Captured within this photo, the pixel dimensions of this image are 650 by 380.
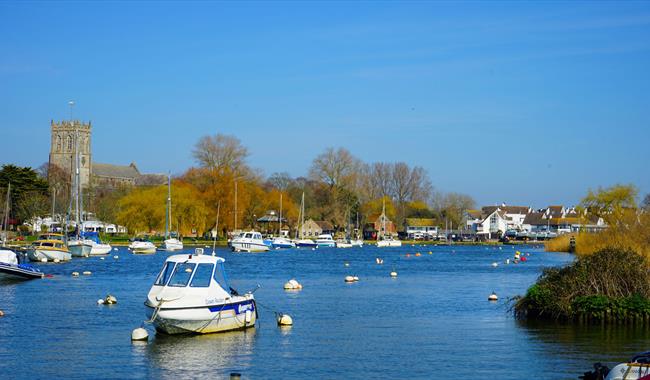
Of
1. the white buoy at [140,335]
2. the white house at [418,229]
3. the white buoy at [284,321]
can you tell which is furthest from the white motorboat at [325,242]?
the white buoy at [140,335]

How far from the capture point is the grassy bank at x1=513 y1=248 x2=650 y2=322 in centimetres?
3503

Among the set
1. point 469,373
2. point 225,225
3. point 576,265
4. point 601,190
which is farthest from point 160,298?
point 225,225

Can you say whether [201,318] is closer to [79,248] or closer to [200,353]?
[200,353]

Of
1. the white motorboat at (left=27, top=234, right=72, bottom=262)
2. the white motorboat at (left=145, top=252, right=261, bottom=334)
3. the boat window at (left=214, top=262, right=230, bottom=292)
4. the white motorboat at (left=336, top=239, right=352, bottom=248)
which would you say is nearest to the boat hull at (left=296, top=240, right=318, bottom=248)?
the white motorboat at (left=336, top=239, right=352, bottom=248)

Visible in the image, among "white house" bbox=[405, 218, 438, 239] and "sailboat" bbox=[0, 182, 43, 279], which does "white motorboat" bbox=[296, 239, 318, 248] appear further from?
"sailboat" bbox=[0, 182, 43, 279]

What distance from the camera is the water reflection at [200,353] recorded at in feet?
86.4

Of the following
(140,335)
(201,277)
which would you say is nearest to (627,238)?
(201,277)

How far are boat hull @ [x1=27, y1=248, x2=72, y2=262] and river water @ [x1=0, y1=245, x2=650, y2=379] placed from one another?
1005 inches

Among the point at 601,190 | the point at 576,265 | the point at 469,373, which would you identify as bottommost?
the point at 469,373

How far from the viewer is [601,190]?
353 feet

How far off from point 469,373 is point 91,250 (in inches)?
2904

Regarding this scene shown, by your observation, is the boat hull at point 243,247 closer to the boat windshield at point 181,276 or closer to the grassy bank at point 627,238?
the grassy bank at point 627,238

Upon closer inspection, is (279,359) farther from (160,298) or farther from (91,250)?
(91,250)

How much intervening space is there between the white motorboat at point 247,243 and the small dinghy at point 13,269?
5227cm
